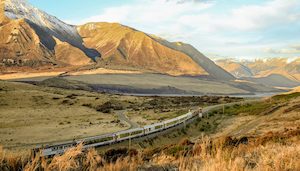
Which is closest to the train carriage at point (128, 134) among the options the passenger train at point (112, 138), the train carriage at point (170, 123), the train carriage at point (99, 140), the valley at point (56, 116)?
the passenger train at point (112, 138)

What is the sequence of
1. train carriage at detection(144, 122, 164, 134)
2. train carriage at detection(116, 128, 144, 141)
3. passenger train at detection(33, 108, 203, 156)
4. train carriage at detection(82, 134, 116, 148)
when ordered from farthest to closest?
train carriage at detection(144, 122, 164, 134) → train carriage at detection(116, 128, 144, 141) → train carriage at detection(82, 134, 116, 148) → passenger train at detection(33, 108, 203, 156)

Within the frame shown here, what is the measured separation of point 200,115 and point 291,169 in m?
50.5

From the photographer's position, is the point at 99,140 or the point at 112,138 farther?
the point at 112,138

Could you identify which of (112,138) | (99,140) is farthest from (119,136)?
(99,140)

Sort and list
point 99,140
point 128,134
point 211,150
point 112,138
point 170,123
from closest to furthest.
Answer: point 211,150 < point 99,140 < point 112,138 < point 128,134 < point 170,123

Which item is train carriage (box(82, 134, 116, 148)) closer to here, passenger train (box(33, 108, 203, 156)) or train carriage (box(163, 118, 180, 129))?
passenger train (box(33, 108, 203, 156))

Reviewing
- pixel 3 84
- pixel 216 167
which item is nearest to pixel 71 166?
pixel 216 167

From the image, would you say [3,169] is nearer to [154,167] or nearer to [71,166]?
[71,166]

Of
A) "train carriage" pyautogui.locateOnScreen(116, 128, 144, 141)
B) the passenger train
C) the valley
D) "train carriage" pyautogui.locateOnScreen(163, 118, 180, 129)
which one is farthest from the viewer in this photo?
"train carriage" pyautogui.locateOnScreen(163, 118, 180, 129)

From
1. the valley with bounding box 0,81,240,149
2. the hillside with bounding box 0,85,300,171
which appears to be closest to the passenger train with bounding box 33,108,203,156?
the hillside with bounding box 0,85,300,171

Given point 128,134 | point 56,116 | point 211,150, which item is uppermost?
point 211,150

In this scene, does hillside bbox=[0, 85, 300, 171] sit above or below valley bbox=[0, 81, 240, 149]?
above

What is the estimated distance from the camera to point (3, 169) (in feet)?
25.9

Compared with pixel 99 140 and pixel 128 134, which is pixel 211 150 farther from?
pixel 128 134
